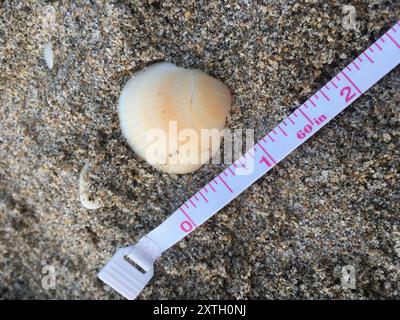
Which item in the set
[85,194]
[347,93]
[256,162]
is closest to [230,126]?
[256,162]

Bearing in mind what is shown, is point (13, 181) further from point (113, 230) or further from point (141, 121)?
point (141, 121)

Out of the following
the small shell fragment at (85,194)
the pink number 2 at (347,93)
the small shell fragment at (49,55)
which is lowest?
the pink number 2 at (347,93)

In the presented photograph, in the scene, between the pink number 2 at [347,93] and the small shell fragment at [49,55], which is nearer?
the pink number 2 at [347,93]

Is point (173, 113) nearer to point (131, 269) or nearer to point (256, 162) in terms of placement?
point (256, 162)

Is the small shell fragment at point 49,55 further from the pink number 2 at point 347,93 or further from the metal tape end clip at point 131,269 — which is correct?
the pink number 2 at point 347,93

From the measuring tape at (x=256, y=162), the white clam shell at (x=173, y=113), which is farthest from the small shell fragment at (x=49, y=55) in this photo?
the measuring tape at (x=256, y=162)

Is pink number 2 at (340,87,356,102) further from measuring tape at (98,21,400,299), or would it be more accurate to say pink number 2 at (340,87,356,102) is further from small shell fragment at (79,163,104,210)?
small shell fragment at (79,163,104,210)

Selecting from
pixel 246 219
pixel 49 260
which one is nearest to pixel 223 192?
pixel 246 219

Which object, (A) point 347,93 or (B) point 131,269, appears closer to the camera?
(A) point 347,93
